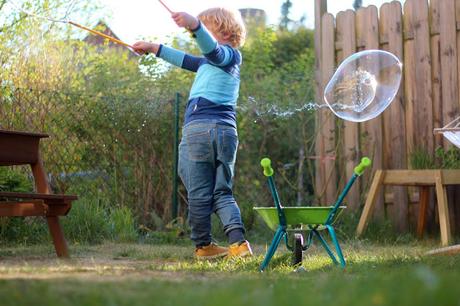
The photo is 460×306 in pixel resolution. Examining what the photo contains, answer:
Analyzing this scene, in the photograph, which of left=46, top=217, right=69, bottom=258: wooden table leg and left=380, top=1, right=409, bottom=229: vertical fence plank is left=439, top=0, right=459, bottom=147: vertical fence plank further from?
left=46, top=217, right=69, bottom=258: wooden table leg

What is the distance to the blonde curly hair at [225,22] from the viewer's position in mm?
4902

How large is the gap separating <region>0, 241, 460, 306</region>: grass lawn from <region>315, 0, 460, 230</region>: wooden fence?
4.37ft

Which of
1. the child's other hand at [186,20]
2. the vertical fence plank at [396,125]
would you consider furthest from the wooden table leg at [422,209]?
the child's other hand at [186,20]

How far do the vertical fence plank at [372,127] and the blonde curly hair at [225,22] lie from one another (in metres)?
2.06

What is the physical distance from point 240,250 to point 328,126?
2705 mm

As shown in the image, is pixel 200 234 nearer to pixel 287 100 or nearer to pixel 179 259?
pixel 179 259

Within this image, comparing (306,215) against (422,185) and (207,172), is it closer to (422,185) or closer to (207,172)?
(207,172)

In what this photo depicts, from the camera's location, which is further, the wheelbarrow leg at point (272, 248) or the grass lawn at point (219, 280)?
the wheelbarrow leg at point (272, 248)

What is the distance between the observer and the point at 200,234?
4.82 meters

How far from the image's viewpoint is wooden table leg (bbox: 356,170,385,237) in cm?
611

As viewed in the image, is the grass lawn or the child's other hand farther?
the child's other hand

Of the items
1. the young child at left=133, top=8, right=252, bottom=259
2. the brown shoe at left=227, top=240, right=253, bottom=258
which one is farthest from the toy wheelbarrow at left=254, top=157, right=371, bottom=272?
the young child at left=133, top=8, right=252, bottom=259

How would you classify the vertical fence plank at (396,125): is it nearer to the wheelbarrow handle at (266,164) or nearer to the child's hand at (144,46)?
the child's hand at (144,46)

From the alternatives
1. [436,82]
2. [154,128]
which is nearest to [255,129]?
[154,128]
